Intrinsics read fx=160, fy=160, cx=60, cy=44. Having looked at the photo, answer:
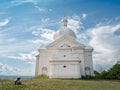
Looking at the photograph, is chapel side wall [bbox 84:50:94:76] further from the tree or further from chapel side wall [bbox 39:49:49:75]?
chapel side wall [bbox 39:49:49:75]

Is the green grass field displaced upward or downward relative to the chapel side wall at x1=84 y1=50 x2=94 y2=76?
downward

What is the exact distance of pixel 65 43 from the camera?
36.9m

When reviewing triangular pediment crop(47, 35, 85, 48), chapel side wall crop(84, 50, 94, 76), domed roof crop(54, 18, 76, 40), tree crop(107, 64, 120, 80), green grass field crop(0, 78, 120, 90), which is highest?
domed roof crop(54, 18, 76, 40)

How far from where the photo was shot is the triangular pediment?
3616 cm

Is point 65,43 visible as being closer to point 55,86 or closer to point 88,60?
→ point 88,60

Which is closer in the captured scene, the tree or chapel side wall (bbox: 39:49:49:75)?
the tree

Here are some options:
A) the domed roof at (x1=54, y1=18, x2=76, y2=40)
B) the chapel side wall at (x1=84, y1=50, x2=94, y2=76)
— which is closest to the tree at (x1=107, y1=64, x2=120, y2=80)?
the chapel side wall at (x1=84, y1=50, x2=94, y2=76)

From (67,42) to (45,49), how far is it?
5.31m

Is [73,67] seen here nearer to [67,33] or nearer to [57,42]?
[57,42]

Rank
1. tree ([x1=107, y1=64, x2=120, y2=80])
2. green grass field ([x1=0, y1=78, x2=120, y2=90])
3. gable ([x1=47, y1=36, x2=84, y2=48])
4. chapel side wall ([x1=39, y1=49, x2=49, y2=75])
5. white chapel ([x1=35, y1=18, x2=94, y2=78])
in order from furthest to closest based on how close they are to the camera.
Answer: chapel side wall ([x1=39, y1=49, x2=49, y2=75]) < gable ([x1=47, y1=36, x2=84, y2=48]) < white chapel ([x1=35, y1=18, x2=94, y2=78]) < tree ([x1=107, y1=64, x2=120, y2=80]) < green grass field ([x1=0, y1=78, x2=120, y2=90])

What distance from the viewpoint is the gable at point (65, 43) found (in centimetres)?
3614

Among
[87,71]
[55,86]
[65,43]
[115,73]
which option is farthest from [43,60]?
→ [55,86]

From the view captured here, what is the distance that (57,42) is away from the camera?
3675 centimetres

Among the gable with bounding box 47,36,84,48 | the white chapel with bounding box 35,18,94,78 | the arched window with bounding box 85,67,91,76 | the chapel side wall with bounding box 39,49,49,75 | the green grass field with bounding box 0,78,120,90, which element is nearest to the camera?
the green grass field with bounding box 0,78,120,90
